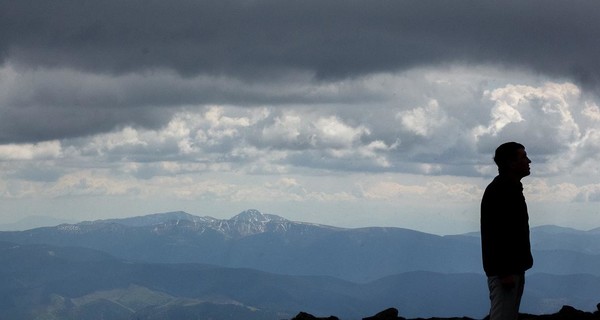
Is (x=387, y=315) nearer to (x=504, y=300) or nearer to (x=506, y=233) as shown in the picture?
(x=504, y=300)

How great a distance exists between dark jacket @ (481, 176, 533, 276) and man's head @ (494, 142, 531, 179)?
19 cm

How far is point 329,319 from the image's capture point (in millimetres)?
31172

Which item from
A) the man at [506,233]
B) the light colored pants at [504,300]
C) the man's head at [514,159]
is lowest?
the light colored pants at [504,300]

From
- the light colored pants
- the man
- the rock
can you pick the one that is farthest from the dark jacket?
the rock

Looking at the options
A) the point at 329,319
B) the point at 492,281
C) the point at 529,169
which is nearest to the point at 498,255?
the point at 492,281

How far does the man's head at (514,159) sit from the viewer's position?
46.1ft

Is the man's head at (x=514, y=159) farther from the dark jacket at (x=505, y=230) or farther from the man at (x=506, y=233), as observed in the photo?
the dark jacket at (x=505, y=230)

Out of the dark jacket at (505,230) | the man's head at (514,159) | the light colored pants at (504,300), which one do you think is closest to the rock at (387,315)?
the light colored pants at (504,300)

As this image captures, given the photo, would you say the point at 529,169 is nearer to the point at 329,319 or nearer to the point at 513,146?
the point at 513,146

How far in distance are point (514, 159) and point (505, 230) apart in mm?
1210

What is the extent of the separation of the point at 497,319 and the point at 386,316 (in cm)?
1800

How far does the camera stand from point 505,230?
1405 centimetres

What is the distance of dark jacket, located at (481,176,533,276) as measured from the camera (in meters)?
13.9

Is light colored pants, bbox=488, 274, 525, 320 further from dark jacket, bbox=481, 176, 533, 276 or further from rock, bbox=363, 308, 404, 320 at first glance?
rock, bbox=363, 308, 404, 320
